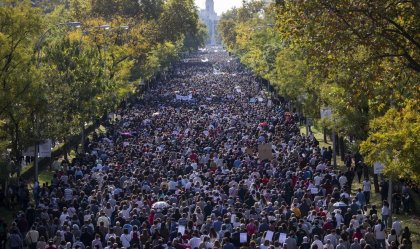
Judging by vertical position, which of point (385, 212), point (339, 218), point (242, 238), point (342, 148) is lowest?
point (342, 148)

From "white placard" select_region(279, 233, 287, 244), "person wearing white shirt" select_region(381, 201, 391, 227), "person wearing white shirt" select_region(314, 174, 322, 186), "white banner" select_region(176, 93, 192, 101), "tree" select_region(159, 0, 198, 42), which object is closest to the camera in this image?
"white placard" select_region(279, 233, 287, 244)

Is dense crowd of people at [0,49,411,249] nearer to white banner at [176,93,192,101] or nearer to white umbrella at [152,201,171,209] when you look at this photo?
white umbrella at [152,201,171,209]

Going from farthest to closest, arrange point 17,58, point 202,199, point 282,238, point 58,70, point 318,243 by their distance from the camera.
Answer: point 58,70
point 17,58
point 202,199
point 282,238
point 318,243

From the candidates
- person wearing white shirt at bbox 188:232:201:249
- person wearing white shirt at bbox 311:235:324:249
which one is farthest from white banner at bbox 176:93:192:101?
person wearing white shirt at bbox 311:235:324:249

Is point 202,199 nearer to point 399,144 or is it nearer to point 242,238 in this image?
point 242,238

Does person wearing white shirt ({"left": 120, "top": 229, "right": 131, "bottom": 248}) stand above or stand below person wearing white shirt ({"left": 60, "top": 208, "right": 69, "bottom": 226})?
above

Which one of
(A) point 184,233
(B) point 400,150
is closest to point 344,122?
(B) point 400,150

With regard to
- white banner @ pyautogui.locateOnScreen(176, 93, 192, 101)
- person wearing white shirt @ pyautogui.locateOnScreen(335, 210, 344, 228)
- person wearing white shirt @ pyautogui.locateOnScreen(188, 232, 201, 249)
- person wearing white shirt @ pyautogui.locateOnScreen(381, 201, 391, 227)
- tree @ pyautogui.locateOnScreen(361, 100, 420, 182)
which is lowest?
white banner @ pyautogui.locateOnScreen(176, 93, 192, 101)

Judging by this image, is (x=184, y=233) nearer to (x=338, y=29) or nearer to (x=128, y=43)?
(x=338, y=29)

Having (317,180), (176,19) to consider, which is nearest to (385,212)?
(317,180)

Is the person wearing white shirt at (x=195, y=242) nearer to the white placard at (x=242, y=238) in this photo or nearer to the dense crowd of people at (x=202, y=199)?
the dense crowd of people at (x=202, y=199)
